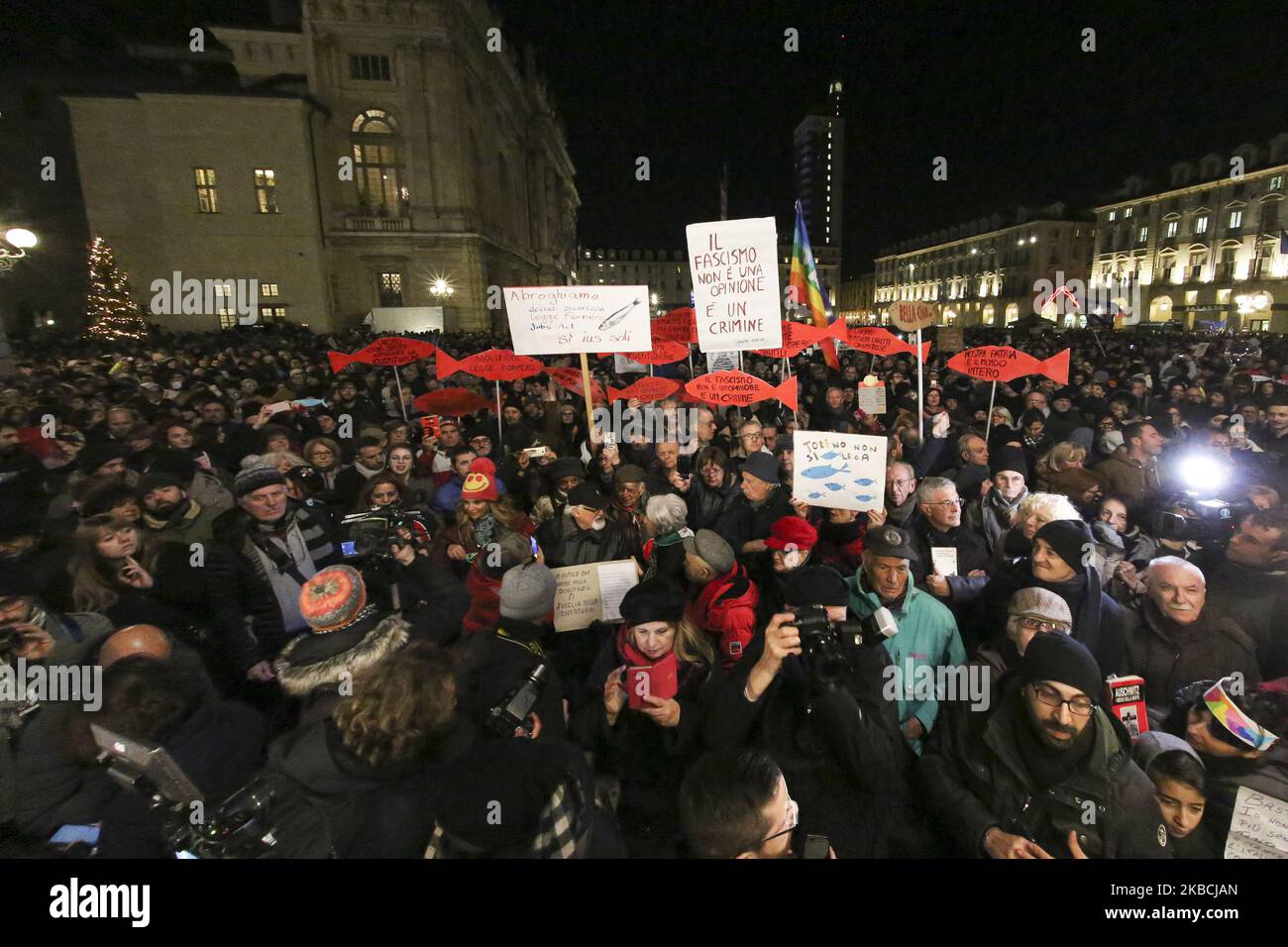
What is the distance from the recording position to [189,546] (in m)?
3.58

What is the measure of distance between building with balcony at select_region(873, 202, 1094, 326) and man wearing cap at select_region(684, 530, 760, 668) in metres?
61.4

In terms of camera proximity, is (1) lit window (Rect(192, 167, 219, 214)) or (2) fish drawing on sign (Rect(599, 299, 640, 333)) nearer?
(2) fish drawing on sign (Rect(599, 299, 640, 333))

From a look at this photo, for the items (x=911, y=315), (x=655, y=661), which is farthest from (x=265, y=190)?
(x=655, y=661)

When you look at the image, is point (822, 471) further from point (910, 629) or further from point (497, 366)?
point (497, 366)

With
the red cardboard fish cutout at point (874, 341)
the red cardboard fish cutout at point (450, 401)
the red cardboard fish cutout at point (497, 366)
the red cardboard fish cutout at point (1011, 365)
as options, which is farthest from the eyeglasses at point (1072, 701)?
the red cardboard fish cutout at point (450, 401)

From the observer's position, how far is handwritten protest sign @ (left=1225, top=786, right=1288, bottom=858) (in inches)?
82.0

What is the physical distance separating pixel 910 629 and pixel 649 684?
4.71 ft

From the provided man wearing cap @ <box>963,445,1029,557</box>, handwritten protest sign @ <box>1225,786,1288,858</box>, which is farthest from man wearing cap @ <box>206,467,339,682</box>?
man wearing cap @ <box>963,445,1029,557</box>

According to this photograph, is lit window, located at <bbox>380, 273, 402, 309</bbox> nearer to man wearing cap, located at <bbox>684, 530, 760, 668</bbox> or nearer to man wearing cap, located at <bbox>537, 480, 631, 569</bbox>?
man wearing cap, located at <bbox>537, 480, 631, 569</bbox>

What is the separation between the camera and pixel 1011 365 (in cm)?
699

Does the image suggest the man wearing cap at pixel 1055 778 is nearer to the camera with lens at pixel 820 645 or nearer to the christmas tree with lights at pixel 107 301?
the camera with lens at pixel 820 645

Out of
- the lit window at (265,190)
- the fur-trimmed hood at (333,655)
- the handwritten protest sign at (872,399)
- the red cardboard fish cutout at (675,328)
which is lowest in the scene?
the fur-trimmed hood at (333,655)

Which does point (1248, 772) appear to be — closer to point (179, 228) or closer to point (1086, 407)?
point (1086, 407)

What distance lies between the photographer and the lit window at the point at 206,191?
27719mm
